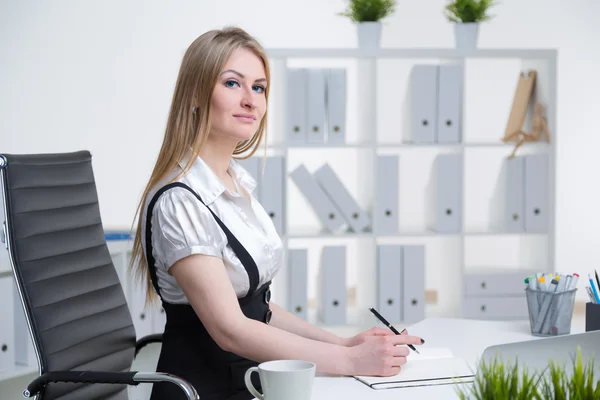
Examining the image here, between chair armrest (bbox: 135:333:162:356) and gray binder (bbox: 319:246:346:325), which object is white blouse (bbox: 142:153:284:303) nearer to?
chair armrest (bbox: 135:333:162:356)

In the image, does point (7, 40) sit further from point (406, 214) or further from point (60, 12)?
point (406, 214)

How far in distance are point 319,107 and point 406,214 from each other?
6.73ft

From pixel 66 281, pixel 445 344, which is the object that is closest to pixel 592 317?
pixel 445 344

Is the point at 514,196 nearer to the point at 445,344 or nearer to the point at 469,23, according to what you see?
the point at 469,23

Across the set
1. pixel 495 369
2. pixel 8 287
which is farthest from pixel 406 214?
pixel 495 369

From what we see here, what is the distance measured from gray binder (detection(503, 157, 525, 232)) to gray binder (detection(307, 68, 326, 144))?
0.90m

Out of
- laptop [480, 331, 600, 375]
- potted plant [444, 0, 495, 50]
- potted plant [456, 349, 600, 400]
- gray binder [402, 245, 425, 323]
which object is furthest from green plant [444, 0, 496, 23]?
potted plant [456, 349, 600, 400]

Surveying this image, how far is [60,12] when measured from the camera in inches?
196

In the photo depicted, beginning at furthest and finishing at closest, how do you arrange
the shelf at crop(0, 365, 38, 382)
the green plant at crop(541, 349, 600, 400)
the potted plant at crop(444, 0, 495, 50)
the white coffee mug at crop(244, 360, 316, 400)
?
the potted plant at crop(444, 0, 495, 50) → the shelf at crop(0, 365, 38, 382) → the white coffee mug at crop(244, 360, 316, 400) → the green plant at crop(541, 349, 600, 400)

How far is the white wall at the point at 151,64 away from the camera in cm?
497

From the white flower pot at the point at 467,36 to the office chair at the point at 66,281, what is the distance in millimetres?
2147

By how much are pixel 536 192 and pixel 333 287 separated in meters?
1.06

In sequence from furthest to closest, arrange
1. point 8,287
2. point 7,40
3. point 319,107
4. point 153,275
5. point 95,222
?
point 7,40 → point 319,107 → point 8,287 → point 95,222 → point 153,275

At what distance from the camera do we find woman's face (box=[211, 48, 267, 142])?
1536mm
